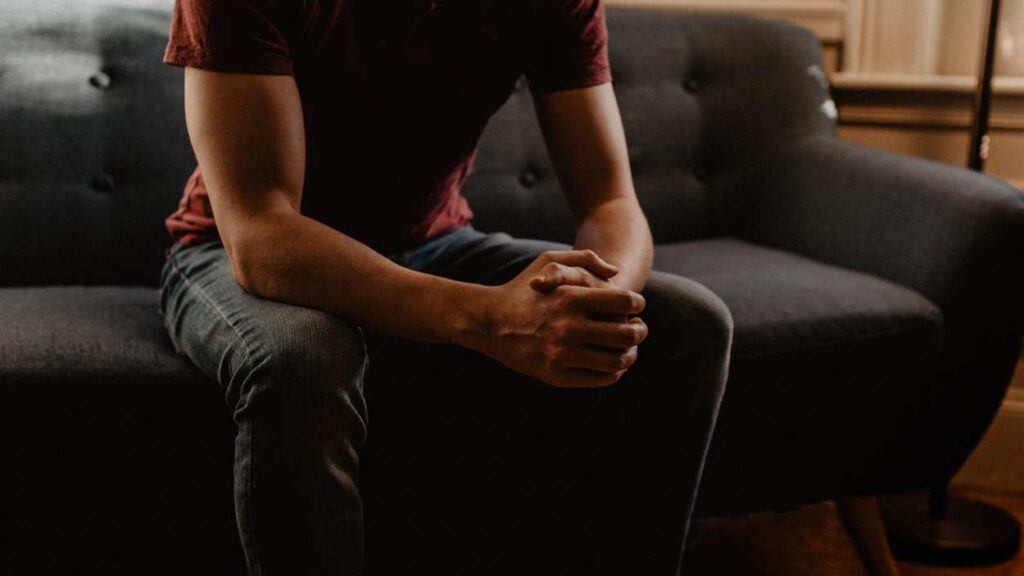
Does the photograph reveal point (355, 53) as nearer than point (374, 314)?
No

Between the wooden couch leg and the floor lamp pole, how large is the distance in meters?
0.15

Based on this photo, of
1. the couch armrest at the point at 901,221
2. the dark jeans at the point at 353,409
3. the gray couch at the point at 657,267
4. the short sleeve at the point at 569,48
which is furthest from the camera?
the couch armrest at the point at 901,221

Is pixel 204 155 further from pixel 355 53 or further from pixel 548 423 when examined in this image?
pixel 548 423

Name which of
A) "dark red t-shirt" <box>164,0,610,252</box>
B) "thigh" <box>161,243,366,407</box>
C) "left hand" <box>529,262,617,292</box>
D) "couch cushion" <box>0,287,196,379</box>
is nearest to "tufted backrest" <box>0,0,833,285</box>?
"couch cushion" <box>0,287,196,379</box>

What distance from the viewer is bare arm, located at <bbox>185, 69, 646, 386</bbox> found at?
1101mm

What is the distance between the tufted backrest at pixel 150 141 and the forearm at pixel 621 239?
1.53 ft

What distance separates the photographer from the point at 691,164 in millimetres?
1994

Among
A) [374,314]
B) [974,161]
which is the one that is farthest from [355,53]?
[974,161]

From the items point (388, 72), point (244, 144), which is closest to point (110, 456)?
point (244, 144)

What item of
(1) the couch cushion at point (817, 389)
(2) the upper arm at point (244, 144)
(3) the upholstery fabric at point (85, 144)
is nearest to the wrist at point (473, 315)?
(2) the upper arm at point (244, 144)

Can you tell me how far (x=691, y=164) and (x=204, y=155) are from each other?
3.34 feet

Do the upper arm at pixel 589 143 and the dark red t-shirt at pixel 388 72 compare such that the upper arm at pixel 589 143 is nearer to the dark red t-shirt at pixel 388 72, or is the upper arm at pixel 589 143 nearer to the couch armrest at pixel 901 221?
the dark red t-shirt at pixel 388 72

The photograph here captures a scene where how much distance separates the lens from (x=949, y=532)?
1.79m

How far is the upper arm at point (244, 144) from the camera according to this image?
1.18 m
